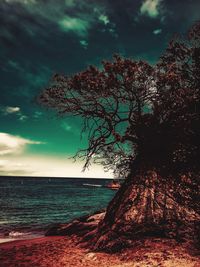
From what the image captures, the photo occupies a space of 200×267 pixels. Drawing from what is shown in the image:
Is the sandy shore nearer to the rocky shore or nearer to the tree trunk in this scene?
the rocky shore

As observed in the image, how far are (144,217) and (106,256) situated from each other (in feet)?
8.42

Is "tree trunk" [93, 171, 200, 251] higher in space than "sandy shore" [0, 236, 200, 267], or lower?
higher

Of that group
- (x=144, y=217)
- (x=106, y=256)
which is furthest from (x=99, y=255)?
(x=144, y=217)

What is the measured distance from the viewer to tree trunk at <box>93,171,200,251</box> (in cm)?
1201

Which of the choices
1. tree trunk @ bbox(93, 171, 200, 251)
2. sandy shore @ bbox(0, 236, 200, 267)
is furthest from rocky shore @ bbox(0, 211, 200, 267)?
tree trunk @ bbox(93, 171, 200, 251)

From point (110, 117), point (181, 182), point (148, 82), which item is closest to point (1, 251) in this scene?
point (110, 117)

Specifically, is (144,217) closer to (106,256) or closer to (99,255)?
(106,256)

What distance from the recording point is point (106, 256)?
11.3 meters

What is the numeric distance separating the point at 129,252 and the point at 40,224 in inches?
814

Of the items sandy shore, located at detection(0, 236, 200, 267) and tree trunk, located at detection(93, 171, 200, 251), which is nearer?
sandy shore, located at detection(0, 236, 200, 267)

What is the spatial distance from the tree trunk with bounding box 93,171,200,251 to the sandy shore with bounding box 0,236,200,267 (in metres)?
0.59

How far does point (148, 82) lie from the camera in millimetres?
13773

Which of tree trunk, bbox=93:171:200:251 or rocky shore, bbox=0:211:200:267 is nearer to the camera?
rocky shore, bbox=0:211:200:267

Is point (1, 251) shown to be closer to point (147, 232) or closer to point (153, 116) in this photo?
point (147, 232)
